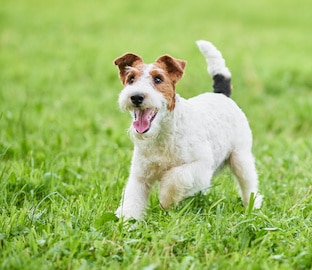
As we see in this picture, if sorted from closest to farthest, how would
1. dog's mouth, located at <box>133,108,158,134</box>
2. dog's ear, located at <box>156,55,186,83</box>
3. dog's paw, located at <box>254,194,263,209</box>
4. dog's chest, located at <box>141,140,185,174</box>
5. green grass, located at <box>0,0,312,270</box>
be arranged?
green grass, located at <box>0,0,312,270</box> < dog's mouth, located at <box>133,108,158,134</box> < dog's ear, located at <box>156,55,186,83</box> < dog's chest, located at <box>141,140,185,174</box> < dog's paw, located at <box>254,194,263,209</box>

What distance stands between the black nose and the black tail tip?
6.13 ft

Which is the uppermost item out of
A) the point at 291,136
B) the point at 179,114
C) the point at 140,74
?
the point at 140,74

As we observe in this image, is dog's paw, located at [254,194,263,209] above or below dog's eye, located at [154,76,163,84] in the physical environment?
below

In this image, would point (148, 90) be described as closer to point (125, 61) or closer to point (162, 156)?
point (125, 61)

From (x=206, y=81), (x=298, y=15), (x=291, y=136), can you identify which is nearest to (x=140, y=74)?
(x=291, y=136)

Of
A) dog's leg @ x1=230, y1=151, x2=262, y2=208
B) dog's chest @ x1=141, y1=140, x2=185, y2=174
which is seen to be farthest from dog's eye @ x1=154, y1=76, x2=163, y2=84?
dog's leg @ x1=230, y1=151, x2=262, y2=208

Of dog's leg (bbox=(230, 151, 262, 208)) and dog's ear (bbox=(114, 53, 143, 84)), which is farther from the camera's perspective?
dog's leg (bbox=(230, 151, 262, 208))

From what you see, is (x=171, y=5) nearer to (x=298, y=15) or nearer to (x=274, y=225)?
(x=298, y=15)

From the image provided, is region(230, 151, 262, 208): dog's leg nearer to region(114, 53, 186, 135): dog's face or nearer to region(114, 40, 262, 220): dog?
region(114, 40, 262, 220): dog

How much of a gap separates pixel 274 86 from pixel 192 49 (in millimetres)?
3313

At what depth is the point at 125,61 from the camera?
4930mm

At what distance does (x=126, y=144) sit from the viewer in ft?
25.9

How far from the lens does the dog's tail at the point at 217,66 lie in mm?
6037

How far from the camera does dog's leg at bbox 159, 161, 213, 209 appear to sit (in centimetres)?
486
